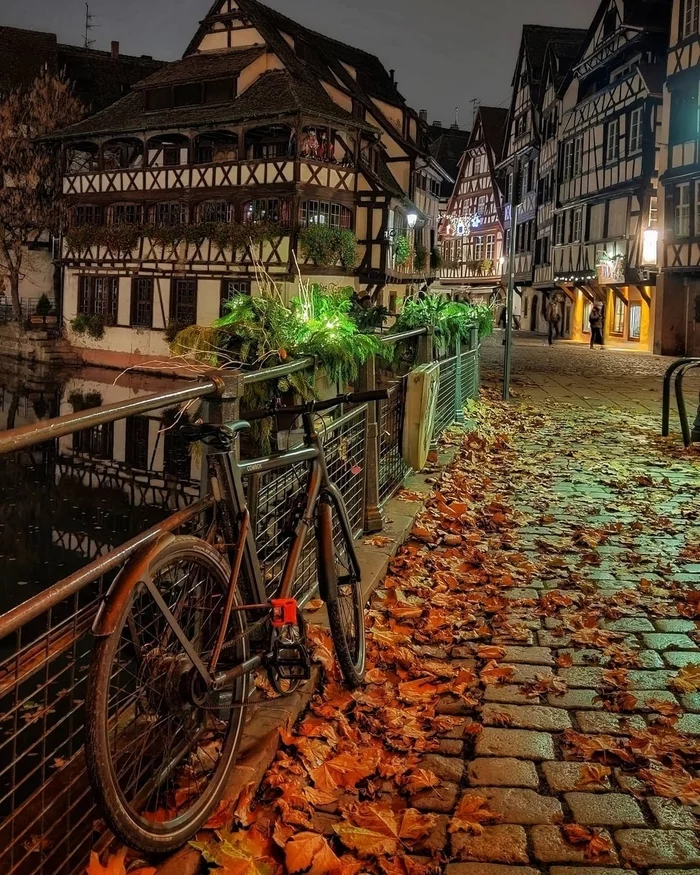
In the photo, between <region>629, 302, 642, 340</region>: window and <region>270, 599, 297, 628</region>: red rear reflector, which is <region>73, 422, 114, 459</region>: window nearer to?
<region>270, 599, 297, 628</region>: red rear reflector

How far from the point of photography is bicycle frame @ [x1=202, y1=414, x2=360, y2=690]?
9.42 ft

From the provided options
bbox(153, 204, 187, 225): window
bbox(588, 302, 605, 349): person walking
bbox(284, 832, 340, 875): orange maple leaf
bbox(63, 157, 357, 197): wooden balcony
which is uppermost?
bbox(63, 157, 357, 197): wooden balcony

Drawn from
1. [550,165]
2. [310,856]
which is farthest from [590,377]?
[550,165]

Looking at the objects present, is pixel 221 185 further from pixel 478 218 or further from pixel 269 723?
pixel 478 218

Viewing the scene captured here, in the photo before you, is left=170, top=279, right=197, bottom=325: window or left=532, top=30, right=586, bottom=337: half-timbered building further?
left=532, top=30, right=586, bottom=337: half-timbered building

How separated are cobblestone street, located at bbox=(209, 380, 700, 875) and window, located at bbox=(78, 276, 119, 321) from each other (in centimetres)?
3018

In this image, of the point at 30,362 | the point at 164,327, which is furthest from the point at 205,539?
the point at 30,362

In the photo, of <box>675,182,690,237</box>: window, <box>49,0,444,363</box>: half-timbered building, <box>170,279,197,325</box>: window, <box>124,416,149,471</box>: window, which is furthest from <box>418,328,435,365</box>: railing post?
<box>170,279,197,325</box>: window

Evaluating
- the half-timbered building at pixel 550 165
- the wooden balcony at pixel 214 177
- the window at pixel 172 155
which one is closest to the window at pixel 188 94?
the window at pixel 172 155

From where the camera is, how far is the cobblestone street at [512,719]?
2789 mm

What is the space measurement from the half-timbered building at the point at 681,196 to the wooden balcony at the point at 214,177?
34.5 feet

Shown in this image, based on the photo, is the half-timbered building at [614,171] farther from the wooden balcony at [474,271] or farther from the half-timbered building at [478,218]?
the wooden balcony at [474,271]

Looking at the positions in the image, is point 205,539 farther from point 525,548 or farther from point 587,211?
point 587,211

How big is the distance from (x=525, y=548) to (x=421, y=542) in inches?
27.8
